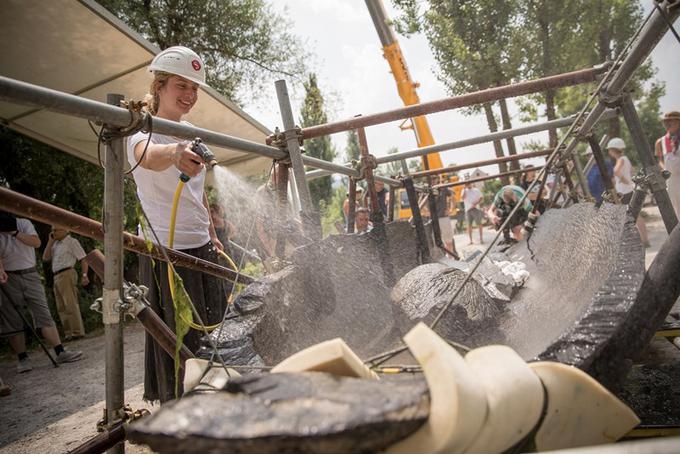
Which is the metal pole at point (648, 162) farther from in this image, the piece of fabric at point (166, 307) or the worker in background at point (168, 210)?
the piece of fabric at point (166, 307)

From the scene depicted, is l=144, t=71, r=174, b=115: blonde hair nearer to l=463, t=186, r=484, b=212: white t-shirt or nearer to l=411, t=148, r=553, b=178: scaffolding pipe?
l=411, t=148, r=553, b=178: scaffolding pipe

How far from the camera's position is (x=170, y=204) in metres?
2.09

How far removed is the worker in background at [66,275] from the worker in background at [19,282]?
1.32 metres

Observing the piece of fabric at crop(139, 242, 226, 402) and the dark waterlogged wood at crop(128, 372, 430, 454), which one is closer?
the dark waterlogged wood at crop(128, 372, 430, 454)

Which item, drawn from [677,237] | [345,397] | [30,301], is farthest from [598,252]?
[30,301]

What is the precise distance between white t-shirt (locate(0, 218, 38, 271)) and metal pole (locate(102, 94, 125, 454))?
14.4ft

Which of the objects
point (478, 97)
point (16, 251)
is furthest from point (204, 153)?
point (16, 251)

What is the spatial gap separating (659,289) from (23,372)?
20.7 feet

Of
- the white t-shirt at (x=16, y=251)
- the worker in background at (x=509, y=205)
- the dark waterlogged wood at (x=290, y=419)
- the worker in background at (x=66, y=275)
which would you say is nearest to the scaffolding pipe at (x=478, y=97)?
the dark waterlogged wood at (x=290, y=419)

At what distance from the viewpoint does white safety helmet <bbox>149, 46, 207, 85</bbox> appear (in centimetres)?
196

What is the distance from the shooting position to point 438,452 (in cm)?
67

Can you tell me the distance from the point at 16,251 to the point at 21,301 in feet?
1.93

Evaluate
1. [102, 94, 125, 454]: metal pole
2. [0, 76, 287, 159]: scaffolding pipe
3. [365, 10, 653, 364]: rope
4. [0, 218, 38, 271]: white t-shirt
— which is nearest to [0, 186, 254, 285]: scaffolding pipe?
[102, 94, 125, 454]: metal pole

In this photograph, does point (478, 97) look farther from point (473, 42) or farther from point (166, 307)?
point (473, 42)
